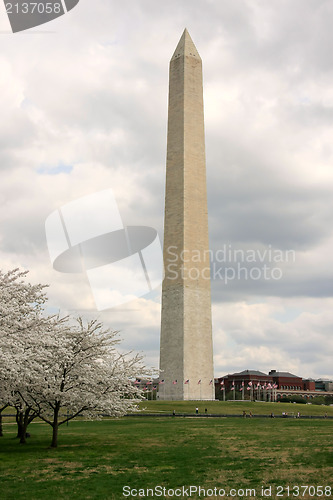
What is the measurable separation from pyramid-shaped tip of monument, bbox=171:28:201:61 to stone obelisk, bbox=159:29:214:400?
34cm

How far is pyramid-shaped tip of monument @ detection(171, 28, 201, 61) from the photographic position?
74375mm

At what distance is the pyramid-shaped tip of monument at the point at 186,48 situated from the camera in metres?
74.4

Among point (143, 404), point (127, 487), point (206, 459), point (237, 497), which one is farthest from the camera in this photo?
point (143, 404)

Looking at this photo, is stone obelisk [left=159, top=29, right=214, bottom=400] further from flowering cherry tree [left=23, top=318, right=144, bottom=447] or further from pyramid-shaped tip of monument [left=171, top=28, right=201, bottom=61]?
flowering cherry tree [left=23, top=318, right=144, bottom=447]

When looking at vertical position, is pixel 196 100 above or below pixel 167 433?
above

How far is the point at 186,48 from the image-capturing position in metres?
74.6

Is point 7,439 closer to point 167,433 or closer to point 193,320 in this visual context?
point 167,433

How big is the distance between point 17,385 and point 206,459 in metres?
9.16

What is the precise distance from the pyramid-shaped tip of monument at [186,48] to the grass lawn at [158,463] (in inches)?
2202

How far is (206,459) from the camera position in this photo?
22.4 meters

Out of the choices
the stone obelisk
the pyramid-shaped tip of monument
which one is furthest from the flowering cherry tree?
the pyramid-shaped tip of monument

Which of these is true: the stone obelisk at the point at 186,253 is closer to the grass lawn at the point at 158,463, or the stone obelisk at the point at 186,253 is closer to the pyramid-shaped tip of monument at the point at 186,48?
the pyramid-shaped tip of monument at the point at 186,48

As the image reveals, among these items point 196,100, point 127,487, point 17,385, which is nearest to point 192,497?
point 127,487

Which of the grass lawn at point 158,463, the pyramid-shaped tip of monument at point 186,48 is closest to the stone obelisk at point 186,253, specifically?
the pyramid-shaped tip of monument at point 186,48
